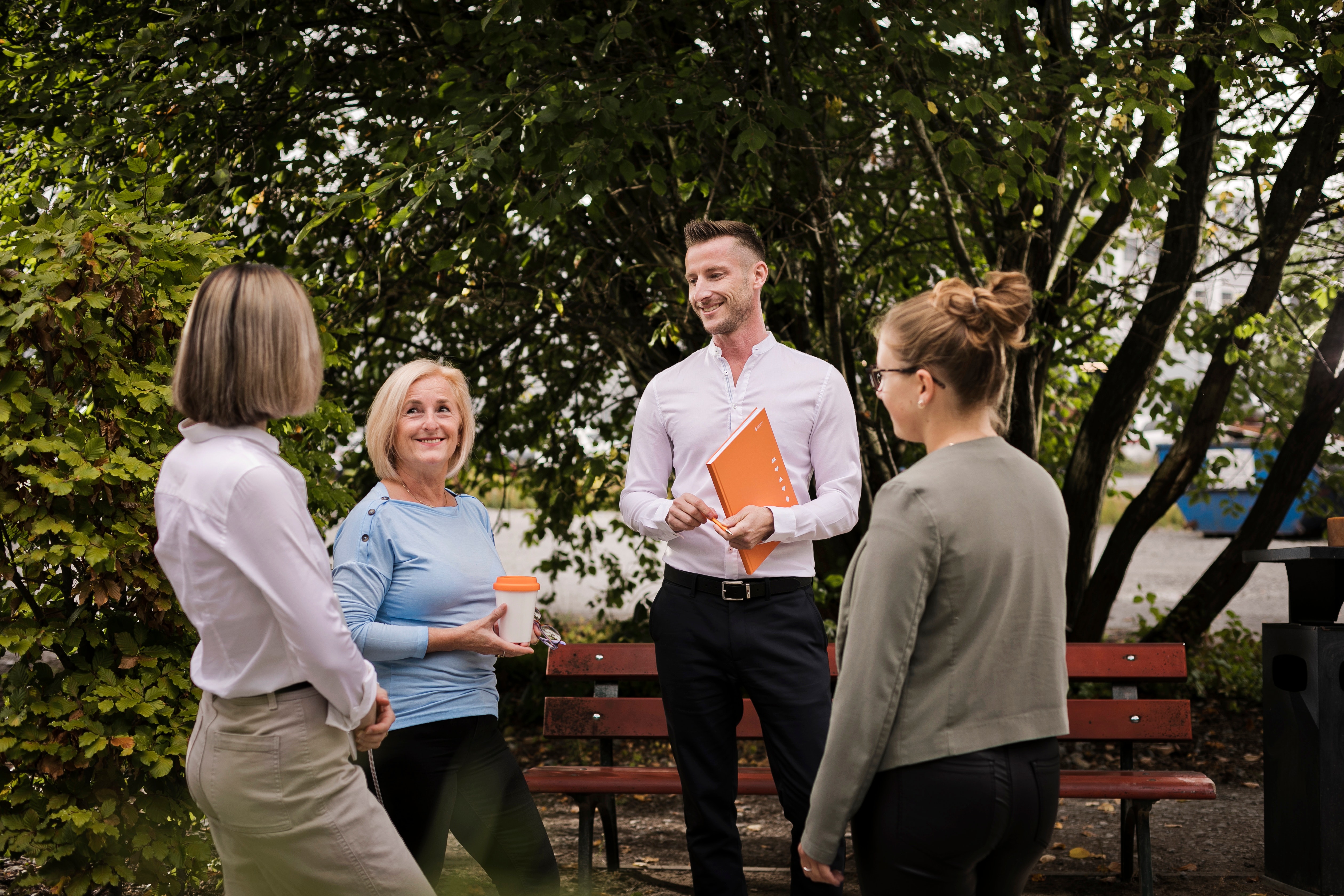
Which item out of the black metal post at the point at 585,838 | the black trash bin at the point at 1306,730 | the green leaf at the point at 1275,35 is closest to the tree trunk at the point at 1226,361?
the green leaf at the point at 1275,35

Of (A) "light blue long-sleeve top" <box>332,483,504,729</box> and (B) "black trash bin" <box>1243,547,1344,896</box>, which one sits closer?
(A) "light blue long-sleeve top" <box>332,483,504,729</box>

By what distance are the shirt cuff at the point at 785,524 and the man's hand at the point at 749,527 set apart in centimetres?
1

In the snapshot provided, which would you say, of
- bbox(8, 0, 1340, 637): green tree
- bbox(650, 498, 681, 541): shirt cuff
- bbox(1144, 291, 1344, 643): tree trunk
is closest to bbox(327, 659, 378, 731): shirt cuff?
bbox(650, 498, 681, 541): shirt cuff

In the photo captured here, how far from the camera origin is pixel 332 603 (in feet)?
6.27

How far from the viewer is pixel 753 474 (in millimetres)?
3010

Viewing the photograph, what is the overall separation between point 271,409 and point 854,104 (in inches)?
179

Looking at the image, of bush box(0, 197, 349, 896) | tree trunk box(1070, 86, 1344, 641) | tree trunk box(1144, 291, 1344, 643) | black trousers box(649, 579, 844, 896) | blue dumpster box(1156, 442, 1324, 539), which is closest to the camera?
black trousers box(649, 579, 844, 896)

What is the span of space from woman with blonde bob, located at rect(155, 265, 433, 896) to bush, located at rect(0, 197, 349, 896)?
1.50m

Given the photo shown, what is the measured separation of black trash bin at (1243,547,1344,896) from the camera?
12.2 ft

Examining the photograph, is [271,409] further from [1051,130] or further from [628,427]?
[628,427]

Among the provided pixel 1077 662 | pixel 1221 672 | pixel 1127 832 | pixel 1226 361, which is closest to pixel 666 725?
pixel 1077 662

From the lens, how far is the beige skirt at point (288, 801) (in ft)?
6.15

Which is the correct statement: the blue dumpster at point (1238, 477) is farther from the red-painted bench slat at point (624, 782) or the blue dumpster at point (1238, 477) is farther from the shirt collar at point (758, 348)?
the shirt collar at point (758, 348)

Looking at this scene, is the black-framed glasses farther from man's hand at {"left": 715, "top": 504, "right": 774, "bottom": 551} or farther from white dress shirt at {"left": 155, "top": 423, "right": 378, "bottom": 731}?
white dress shirt at {"left": 155, "top": 423, "right": 378, "bottom": 731}
